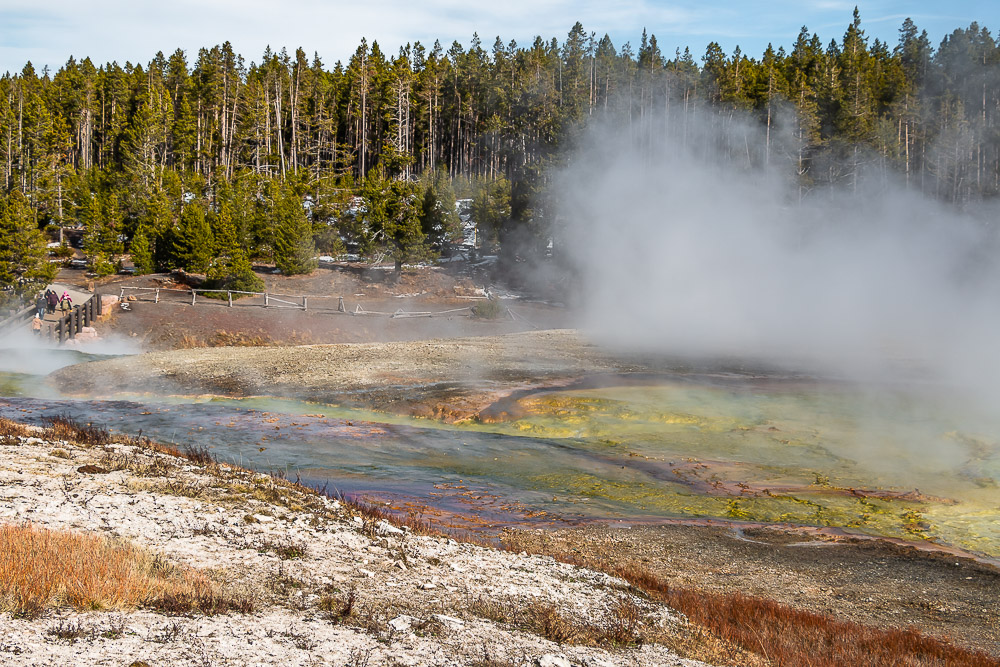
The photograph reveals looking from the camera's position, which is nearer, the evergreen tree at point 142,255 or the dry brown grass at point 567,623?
the dry brown grass at point 567,623

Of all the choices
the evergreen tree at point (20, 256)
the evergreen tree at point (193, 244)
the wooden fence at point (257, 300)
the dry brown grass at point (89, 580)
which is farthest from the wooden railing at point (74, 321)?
the dry brown grass at point (89, 580)

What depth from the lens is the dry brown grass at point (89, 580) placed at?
19.5ft

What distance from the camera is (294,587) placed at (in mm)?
7211

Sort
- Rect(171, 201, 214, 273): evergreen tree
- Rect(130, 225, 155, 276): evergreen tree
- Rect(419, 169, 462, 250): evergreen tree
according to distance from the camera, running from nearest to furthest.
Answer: Rect(171, 201, 214, 273): evergreen tree → Rect(130, 225, 155, 276): evergreen tree → Rect(419, 169, 462, 250): evergreen tree

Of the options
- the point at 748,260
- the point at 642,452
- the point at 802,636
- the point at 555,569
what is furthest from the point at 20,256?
the point at 802,636

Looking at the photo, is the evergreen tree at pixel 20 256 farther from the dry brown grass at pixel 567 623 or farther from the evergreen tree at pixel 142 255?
the dry brown grass at pixel 567 623

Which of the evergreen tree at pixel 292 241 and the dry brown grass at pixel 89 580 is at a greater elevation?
the evergreen tree at pixel 292 241

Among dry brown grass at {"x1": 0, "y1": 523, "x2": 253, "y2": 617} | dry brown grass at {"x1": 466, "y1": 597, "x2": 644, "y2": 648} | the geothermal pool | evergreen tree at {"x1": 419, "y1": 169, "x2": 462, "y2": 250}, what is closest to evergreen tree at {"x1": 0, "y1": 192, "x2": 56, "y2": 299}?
the geothermal pool

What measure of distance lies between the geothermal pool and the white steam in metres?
13.3

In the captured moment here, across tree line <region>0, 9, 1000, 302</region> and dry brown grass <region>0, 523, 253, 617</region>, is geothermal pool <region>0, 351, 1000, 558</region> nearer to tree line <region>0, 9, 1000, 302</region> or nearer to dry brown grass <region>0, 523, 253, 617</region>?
dry brown grass <region>0, 523, 253, 617</region>

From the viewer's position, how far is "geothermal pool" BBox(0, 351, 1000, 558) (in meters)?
12.5

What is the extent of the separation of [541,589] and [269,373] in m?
17.9

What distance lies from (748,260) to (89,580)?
40.3 metres

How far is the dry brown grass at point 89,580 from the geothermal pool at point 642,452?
15.8ft
